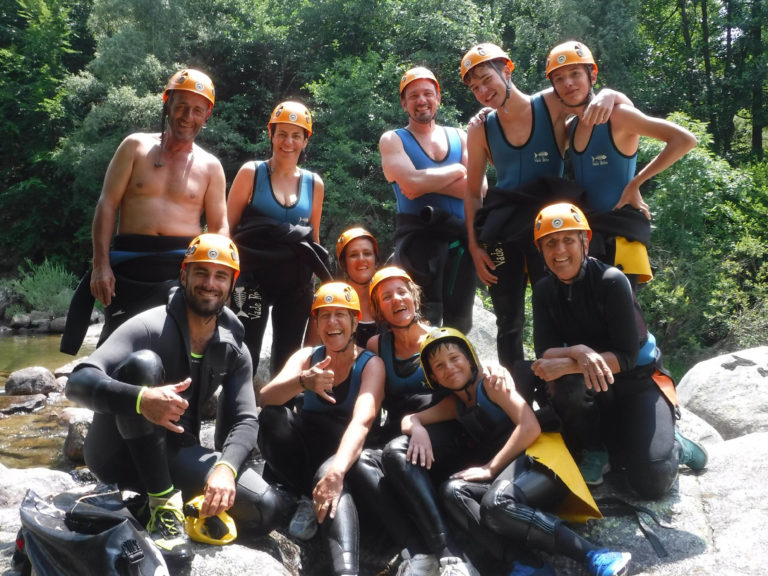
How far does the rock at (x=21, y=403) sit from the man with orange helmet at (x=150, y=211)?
256 inches

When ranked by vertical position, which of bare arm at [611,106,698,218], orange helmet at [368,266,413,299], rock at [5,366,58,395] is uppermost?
bare arm at [611,106,698,218]

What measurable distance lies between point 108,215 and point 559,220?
10.1 feet

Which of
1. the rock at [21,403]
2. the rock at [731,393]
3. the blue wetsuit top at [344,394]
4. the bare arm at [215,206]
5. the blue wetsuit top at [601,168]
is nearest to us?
the blue wetsuit top at [344,394]

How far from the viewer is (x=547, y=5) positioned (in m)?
20.4

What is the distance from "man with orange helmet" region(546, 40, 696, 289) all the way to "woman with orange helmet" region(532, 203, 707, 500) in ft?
1.32

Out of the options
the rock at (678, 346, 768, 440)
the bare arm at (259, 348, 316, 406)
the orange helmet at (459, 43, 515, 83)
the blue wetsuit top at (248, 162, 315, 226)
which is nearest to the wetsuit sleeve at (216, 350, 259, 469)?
the bare arm at (259, 348, 316, 406)

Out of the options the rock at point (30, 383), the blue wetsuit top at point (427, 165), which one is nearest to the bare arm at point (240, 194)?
the blue wetsuit top at point (427, 165)

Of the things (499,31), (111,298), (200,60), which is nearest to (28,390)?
(111,298)

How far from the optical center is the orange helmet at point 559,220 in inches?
160

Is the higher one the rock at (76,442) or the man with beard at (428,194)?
the man with beard at (428,194)

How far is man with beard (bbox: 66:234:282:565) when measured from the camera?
332cm

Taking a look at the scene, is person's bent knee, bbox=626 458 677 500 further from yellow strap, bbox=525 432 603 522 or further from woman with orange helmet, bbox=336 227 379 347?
woman with orange helmet, bbox=336 227 379 347

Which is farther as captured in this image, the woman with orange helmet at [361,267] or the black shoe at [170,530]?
the woman with orange helmet at [361,267]

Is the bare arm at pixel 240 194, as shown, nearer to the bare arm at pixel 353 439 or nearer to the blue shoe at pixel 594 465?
the bare arm at pixel 353 439
